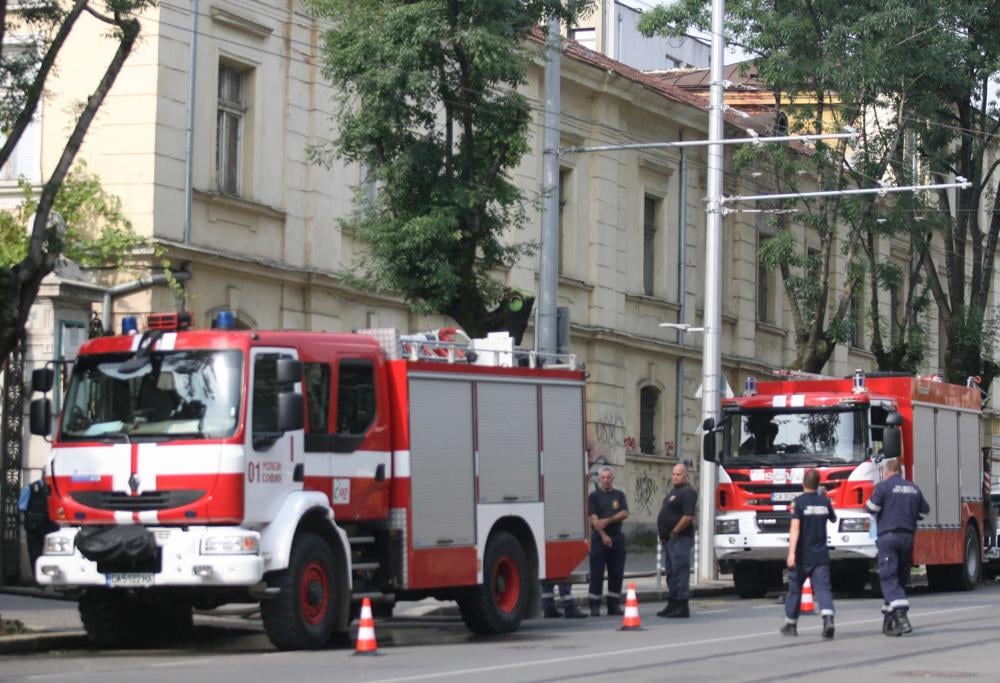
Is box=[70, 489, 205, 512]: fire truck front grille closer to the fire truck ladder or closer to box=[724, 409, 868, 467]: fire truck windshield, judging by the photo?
the fire truck ladder

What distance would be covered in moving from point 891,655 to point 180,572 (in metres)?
6.01

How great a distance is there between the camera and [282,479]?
1520 cm

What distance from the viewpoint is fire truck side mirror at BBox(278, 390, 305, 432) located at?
48.8 feet

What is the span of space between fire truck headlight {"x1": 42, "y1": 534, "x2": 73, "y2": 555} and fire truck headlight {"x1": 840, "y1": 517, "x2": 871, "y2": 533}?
11.7 meters

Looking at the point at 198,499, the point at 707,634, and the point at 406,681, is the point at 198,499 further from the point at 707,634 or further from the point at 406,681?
the point at 707,634

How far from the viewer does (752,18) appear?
3114 centimetres

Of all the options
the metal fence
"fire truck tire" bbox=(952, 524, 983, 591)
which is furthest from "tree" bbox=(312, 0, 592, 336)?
"fire truck tire" bbox=(952, 524, 983, 591)

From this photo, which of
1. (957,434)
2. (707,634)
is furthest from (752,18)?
(707,634)

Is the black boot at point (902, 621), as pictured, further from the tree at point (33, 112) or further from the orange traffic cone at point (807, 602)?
the tree at point (33, 112)

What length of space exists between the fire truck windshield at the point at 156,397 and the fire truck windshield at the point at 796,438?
11.4m

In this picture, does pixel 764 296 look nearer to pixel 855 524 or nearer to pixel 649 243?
pixel 649 243

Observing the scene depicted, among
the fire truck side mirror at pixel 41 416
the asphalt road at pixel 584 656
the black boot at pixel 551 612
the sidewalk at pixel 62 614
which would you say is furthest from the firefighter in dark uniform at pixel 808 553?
the fire truck side mirror at pixel 41 416

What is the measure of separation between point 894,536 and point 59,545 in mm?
7884

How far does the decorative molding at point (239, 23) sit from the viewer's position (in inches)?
984
